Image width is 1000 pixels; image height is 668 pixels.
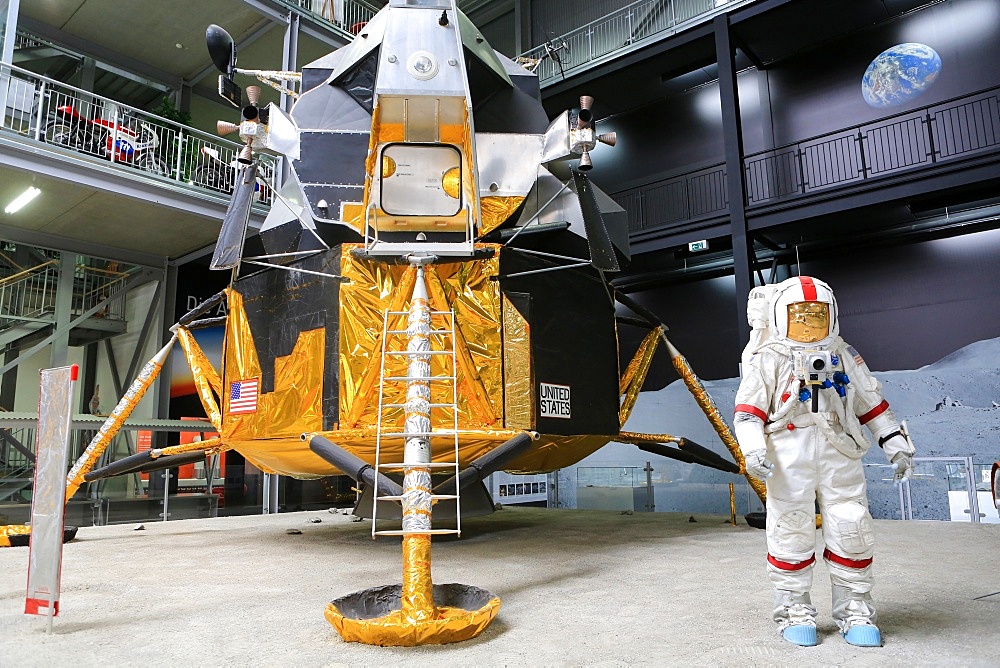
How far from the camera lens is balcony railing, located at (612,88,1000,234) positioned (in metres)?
10.9

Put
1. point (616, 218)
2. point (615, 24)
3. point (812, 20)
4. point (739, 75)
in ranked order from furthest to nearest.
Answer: point (615, 24)
point (739, 75)
point (812, 20)
point (616, 218)

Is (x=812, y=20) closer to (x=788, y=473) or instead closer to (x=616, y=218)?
(x=616, y=218)

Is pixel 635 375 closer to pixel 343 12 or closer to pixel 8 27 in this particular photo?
pixel 8 27

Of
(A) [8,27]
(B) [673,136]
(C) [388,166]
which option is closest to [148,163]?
(A) [8,27]

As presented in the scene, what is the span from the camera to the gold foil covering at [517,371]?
18.6 feet

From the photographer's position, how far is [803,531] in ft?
10.5

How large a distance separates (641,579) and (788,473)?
1982mm

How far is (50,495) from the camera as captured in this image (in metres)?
3.45

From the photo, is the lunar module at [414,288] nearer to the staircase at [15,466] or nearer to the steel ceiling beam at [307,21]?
the staircase at [15,466]

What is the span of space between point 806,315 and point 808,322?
37 millimetres

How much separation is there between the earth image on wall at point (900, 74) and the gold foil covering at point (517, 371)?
9.77m

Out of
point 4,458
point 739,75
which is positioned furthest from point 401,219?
point 4,458

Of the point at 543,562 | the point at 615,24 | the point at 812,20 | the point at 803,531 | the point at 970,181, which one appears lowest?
the point at 543,562

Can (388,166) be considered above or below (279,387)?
above
